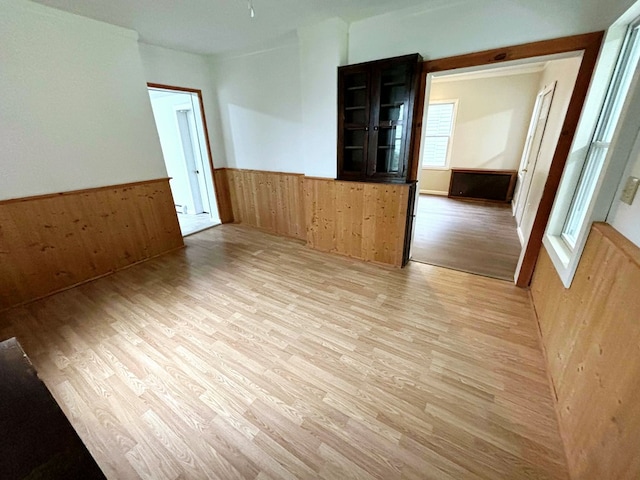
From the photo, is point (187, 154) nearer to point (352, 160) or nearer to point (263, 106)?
point (263, 106)

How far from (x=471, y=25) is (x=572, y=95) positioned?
100 cm

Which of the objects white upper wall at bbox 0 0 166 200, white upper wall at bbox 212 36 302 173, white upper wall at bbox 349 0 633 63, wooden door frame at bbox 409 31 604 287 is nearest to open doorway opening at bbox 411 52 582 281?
wooden door frame at bbox 409 31 604 287

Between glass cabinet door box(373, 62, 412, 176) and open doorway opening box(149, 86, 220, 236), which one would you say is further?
open doorway opening box(149, 86, 220, 236)

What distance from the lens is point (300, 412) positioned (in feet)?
4.87

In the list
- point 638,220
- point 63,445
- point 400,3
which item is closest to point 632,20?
point 638,220

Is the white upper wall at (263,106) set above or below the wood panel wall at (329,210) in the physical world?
above

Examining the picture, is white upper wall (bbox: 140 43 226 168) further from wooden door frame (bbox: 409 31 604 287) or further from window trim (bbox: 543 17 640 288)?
window trim (bbox: 543 17 640 288)

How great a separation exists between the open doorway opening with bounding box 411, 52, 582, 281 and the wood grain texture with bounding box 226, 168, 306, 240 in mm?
1772

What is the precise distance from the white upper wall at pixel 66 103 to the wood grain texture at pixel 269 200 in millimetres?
1532

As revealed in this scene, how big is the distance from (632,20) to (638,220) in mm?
1472

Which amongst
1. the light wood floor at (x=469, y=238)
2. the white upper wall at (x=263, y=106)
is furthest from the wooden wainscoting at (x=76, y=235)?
the light wood floor at (x=469, y=238)

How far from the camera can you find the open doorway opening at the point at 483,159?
3610 mm

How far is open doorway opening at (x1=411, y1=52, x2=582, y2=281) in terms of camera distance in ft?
11.8

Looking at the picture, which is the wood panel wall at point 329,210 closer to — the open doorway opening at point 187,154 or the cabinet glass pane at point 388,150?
the cabinet glass pane at point 388,150
